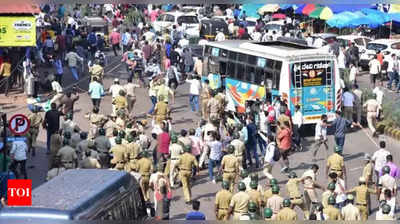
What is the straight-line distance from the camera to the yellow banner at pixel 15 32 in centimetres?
2286

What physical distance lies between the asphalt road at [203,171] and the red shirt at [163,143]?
950 mm

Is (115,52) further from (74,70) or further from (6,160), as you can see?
(6,160)

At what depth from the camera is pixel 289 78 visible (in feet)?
72.0

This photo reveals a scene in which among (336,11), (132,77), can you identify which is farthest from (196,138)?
(336,11)

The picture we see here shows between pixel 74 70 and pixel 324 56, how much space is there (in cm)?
933

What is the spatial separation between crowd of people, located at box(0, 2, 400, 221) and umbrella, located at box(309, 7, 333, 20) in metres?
9.98

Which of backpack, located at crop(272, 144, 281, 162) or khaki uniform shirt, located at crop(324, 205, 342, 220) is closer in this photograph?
khaki uniform shirt, located at crop(324, 205, 342, 220)

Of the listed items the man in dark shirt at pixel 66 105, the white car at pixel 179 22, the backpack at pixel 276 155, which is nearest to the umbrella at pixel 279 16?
the white car at pixel 179 22

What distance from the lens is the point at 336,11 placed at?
3812cm

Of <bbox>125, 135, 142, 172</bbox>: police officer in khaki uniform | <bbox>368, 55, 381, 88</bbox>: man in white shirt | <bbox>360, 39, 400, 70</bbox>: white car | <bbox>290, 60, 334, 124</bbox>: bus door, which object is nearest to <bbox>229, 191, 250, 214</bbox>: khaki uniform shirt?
<bbox>125, 135, 142, 172</bbox>: police officer in khaki uniform

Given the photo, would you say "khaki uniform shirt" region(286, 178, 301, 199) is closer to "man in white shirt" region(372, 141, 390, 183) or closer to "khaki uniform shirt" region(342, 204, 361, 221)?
"khaki uniform shirt" region(342, 204, 361, 221)

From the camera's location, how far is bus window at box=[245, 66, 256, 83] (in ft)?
76.9

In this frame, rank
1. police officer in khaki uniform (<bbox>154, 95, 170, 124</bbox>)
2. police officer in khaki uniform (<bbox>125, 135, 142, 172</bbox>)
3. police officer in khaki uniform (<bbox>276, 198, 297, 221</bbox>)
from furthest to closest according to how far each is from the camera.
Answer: police officer in khaki uniform (<bbox>154, 95, 170, 124</bbox>) < police officer in khaki uniform (<bbox>125, 135, 142, 172</bbox>) < police officer in khaki uniform (<bbox>276, 198, 297, 221</bbox>)

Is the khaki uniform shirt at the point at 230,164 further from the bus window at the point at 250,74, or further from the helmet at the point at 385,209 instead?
the bus window at the point at 250,74
